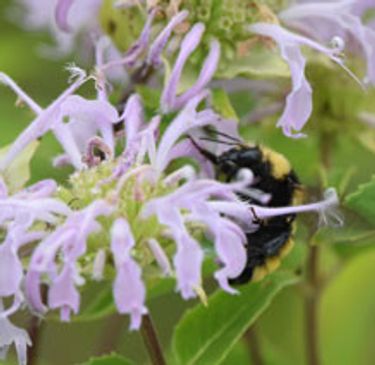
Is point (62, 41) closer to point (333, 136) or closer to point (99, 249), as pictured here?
point (333, 136)

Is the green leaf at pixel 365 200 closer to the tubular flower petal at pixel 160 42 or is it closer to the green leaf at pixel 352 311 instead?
the tubular flower petal at pixel 160 42

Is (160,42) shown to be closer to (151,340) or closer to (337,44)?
(337,44)

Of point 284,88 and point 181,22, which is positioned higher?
point 181,22

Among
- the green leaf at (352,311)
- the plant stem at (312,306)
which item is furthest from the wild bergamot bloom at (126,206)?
the green leaf at (352,311)

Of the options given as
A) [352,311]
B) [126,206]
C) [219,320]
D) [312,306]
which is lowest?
[352,311]

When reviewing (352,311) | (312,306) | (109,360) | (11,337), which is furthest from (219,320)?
(352,311)

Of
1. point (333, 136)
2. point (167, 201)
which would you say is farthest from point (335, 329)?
point (167, 201)

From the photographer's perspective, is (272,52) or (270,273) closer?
(270,273)
